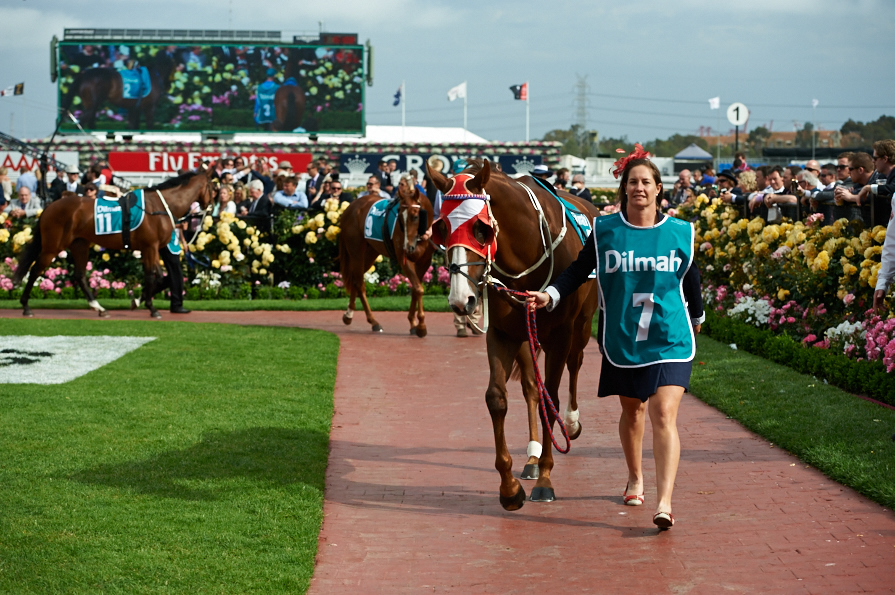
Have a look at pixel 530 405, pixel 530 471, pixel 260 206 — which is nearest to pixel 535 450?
pixel 530 471

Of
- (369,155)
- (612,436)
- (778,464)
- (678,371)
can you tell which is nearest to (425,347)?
(612,436)

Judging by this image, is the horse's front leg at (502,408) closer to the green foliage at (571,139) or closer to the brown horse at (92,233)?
the brown horse at (92,233)

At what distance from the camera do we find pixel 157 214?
14.7 m

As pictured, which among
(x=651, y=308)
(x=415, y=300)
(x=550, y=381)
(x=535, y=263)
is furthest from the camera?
(x=415, y=300)

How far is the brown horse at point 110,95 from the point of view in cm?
4306

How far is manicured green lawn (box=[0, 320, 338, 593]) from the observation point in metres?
4.48

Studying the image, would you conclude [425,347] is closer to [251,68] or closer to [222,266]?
[222,266]

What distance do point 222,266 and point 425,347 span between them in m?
6.55

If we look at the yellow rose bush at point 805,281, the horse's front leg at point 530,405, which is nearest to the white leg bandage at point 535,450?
the horse's front leg at point 530,405

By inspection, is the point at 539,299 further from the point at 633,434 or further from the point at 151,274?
the point at 151,274

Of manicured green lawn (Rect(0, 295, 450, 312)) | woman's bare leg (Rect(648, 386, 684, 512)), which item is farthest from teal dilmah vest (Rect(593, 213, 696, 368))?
manicured green lawn (Rect(0, 295, 450, 312))

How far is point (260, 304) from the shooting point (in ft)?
54.3

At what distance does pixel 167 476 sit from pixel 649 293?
3150 millimetres

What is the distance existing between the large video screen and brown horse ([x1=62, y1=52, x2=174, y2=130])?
0.14 feet
